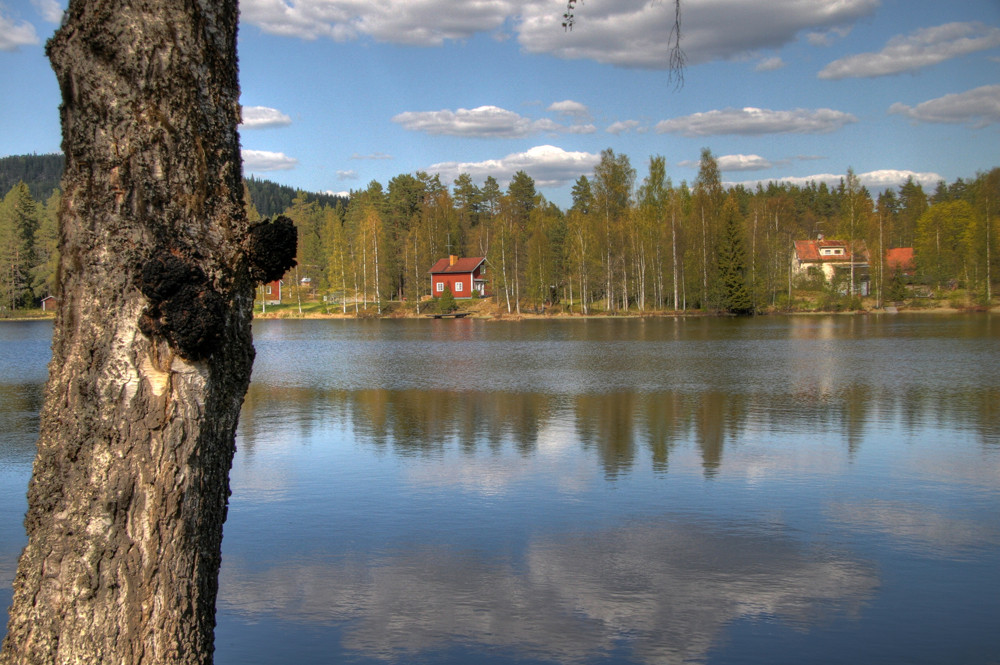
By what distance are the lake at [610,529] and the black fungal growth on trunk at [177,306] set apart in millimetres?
3207

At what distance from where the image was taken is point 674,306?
64.1 meters

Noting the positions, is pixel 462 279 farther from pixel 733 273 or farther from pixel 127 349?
pixel 127 349

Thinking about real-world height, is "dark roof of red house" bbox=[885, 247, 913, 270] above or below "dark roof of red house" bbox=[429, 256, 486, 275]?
below

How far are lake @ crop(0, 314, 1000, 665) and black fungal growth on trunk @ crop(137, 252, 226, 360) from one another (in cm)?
321

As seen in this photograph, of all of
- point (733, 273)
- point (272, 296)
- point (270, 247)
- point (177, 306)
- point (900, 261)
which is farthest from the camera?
point (272, 296)

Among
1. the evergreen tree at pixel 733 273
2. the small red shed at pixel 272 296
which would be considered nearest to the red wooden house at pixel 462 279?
the small red shed at pixel 272 296

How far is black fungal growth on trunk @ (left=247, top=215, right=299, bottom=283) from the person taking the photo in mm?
2725

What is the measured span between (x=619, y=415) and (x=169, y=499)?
1184 cm

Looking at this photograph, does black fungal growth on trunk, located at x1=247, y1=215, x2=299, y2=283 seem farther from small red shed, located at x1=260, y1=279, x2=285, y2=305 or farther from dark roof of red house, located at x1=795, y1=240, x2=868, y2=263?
small red shed, located at x1=260, y1=279, x2=285, y2=305

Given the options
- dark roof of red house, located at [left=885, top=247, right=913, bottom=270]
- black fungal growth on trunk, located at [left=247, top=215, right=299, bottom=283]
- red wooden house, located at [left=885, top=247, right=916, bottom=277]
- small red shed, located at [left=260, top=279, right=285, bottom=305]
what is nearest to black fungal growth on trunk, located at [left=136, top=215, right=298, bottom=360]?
black fungal growth on trunk, located at [left=247, top=215, right=299, bottom=283]

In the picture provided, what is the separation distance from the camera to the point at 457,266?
78875 mm

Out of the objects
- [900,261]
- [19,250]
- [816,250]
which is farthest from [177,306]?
[19,250]

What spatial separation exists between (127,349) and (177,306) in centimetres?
23

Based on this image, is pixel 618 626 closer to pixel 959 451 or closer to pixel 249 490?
pixel 249 490
